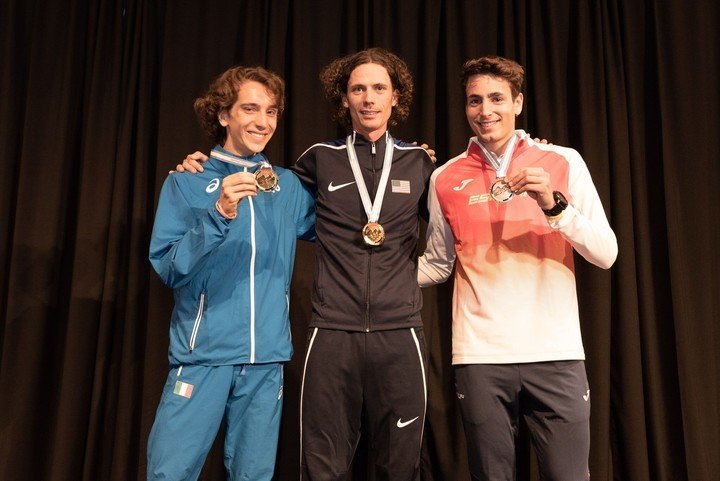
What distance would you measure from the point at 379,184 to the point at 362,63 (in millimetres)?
558

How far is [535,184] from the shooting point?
1.92 meters

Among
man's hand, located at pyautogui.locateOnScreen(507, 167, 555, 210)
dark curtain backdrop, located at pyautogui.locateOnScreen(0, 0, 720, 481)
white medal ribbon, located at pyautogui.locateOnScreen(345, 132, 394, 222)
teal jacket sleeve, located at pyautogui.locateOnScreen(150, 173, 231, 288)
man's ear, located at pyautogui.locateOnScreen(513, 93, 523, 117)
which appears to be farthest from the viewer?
dark curtain backdrop, located at pyautogui.locateOnScreen(0, 0, 720, 481)

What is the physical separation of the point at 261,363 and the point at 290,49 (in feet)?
6.47

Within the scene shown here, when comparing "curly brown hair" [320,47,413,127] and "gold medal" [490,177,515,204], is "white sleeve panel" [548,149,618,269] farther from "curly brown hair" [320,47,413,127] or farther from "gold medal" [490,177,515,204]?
"curly brown hair" [320,47,413,127]

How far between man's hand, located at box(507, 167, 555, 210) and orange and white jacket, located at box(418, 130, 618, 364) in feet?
0.29

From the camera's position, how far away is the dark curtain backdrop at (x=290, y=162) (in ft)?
10.2

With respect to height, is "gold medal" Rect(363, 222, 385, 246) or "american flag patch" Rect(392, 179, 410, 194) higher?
"american flag patch" Rect(392, 179, 410, 194)

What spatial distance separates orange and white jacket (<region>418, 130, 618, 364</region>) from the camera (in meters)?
2.05

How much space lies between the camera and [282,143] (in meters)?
3.28

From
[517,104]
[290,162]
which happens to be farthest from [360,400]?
[290,162]

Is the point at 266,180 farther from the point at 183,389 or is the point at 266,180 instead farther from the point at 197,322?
the point at 183,389

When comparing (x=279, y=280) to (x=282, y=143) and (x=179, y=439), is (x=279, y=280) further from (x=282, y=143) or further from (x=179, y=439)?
(x=282, y=143)

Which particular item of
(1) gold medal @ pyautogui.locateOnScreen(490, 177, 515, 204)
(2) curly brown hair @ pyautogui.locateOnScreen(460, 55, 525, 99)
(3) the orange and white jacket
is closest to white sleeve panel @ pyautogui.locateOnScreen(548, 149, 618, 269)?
(3) the orange and white jacket

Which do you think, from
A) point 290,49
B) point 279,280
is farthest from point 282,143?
point 279,280
